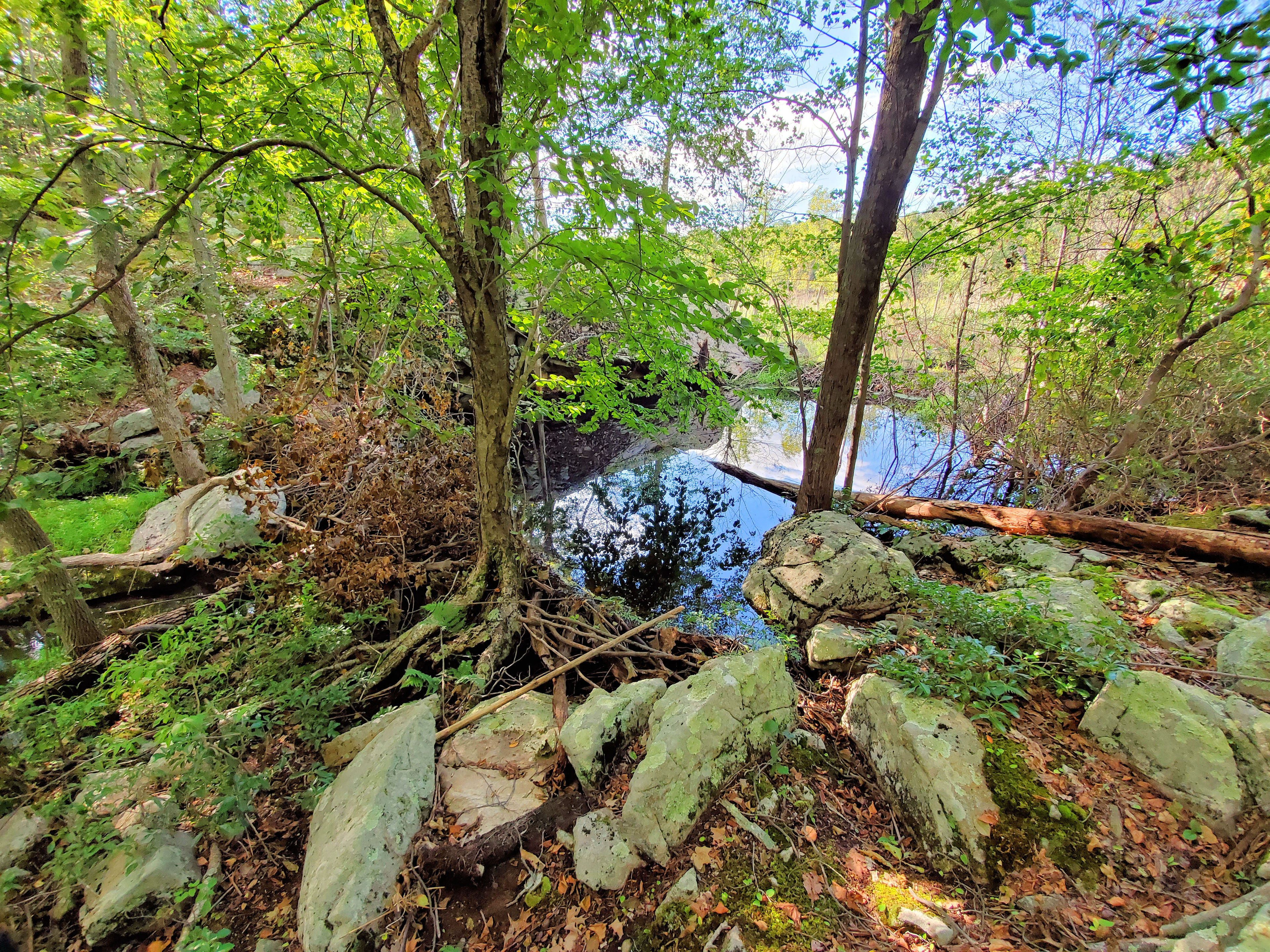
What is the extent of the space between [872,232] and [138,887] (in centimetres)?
694

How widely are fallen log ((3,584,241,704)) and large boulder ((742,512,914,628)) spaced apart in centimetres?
497

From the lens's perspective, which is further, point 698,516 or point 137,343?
point 698,516

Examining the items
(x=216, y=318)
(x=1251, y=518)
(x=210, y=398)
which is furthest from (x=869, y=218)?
(x=210, y=398)

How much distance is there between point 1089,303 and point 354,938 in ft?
29.0

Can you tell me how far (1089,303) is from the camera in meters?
5.50

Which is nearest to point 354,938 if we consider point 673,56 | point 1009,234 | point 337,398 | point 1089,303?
point 337,398

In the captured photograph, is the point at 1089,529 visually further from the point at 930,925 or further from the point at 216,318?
the point at 216,318

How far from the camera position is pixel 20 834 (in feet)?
6.97

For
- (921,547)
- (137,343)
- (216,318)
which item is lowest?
(921,547)

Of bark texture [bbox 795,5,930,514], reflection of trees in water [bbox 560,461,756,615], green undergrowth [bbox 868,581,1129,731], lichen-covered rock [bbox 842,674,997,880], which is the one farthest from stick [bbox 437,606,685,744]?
bark texture [bbox 795,5,930,514]

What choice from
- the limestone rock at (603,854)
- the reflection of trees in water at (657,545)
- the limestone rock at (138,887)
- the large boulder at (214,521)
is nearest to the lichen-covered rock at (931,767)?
the limestone rock at (603,854)

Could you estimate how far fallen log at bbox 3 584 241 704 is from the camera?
10.4ft

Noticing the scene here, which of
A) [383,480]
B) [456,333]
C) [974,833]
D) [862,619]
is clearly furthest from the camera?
[456,333]

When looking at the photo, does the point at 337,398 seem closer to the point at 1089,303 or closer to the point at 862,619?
the point at 862,619
